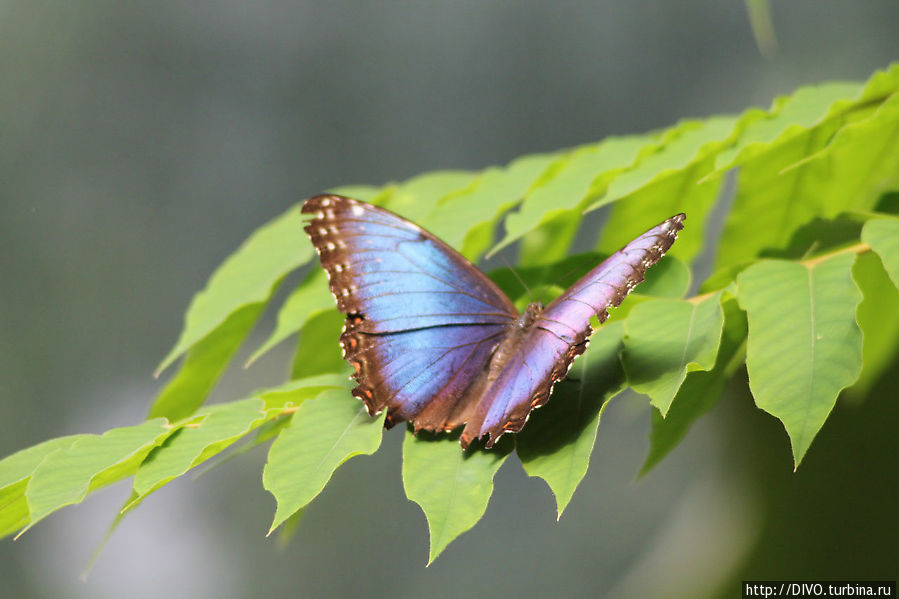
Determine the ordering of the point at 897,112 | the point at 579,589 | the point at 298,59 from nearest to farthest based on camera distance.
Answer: the point at 897,112 → the point at 579,589 → the point at 298,59

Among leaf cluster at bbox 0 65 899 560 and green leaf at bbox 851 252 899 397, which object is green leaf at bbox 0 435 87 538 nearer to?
leaf cluster at bbox 0 65 899 560

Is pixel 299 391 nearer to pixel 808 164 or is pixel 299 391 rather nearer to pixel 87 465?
pixel 87 465

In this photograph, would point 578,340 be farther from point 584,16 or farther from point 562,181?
point 584,16

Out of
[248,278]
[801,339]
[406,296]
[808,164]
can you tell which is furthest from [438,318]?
[808,164]

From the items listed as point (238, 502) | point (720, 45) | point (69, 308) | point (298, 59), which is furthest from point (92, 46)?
point (720, 45)

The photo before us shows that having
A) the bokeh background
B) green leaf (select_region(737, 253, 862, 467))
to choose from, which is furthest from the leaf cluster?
the bokeh background
